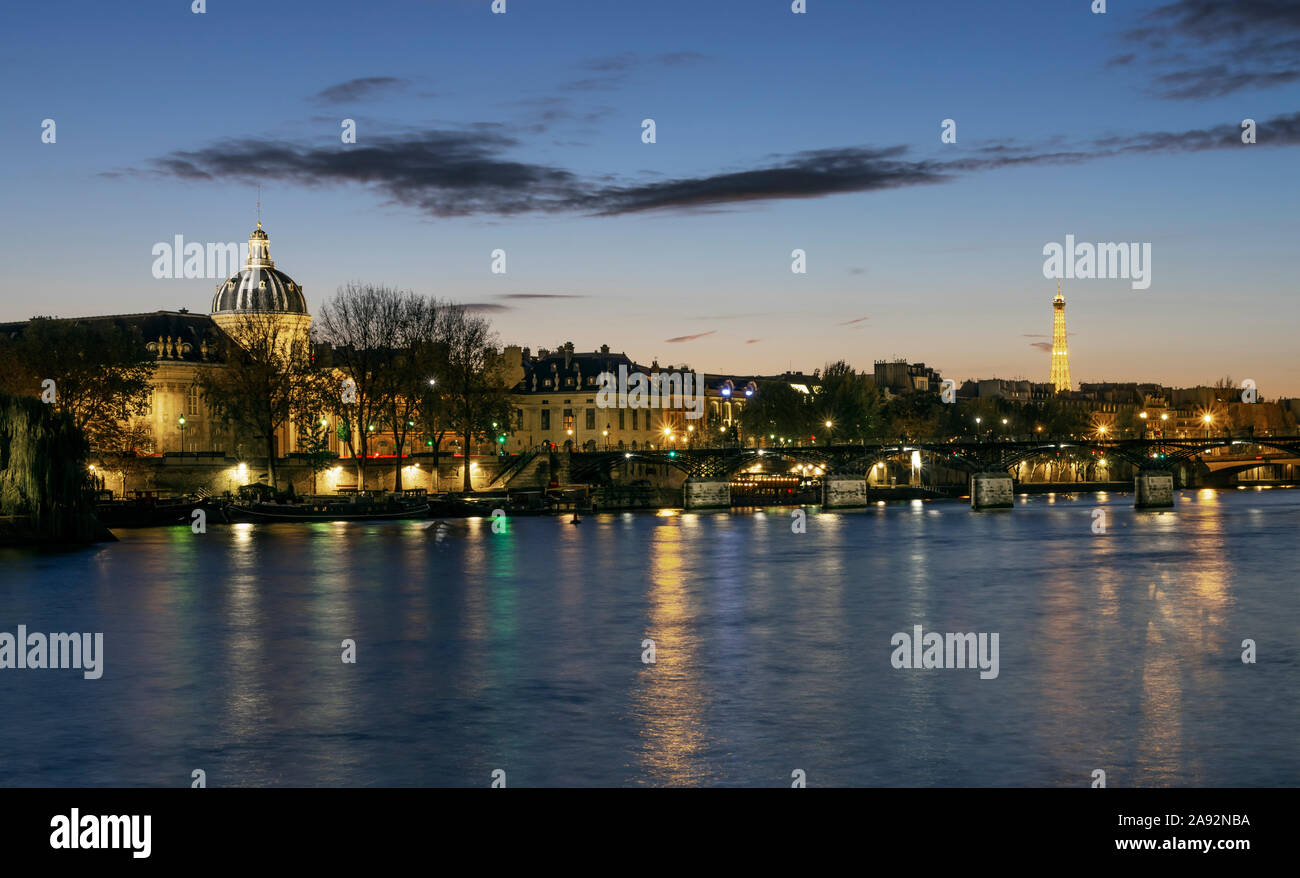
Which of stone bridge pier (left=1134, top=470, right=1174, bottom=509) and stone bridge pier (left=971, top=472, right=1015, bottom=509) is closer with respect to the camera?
stone bridge pier (left=1134, top=470, right=1174, bottom=509)

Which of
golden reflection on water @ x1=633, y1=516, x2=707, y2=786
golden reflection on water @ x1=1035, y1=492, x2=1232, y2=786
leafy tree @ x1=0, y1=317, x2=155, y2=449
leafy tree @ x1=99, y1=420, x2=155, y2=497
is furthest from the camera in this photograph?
leafy tree @ x1=99, y1=420, x2=155, y2=497

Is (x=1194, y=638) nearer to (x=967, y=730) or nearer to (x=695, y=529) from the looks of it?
(x=967, y=730)

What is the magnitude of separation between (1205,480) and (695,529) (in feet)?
332

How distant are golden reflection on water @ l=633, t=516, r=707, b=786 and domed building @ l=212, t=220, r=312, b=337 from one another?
3669 inches

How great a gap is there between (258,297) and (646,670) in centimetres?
11270

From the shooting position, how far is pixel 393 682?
1366 inches

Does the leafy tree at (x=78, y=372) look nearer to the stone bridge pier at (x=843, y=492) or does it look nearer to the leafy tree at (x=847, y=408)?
the stone bridge pier at (x=843, y=492)

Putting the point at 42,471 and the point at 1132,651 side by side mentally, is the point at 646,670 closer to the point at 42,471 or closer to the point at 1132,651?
the point at 1132,651

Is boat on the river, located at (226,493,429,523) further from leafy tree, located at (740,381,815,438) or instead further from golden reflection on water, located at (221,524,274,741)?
leafy tree, located at (740,381,815,438)

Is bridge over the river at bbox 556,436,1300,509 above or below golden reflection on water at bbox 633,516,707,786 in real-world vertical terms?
above

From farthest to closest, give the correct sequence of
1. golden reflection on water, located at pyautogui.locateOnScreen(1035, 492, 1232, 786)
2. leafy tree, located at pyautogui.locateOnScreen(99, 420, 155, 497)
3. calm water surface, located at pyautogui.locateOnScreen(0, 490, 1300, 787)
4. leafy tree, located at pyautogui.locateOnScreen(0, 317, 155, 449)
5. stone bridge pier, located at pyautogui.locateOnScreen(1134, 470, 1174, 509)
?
stone bridge pier, located at pyautogui.locateOnScreen(1134, 470, 1174, 509)
leafy tree, located at pyautogui.locateOnScreen(99, 420, 155, 497)
leafy tree, located at pyautogui.locateOnScreen(0, 317, 155, 449)
golden reflection on water, located at pyautogui.locateOnScreen(1035, 492, 1232, 786)
calm water surface, located at pyautogui.locateOnScreen(0, 490, 1300, 787)

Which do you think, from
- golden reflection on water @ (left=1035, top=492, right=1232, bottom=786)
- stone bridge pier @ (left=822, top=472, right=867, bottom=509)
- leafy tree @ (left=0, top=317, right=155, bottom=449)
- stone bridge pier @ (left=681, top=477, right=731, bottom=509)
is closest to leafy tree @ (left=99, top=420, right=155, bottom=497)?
leafy tree @ (left=0, top=317, right=155, bottom=449)

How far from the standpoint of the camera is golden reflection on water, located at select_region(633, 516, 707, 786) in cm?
2517
